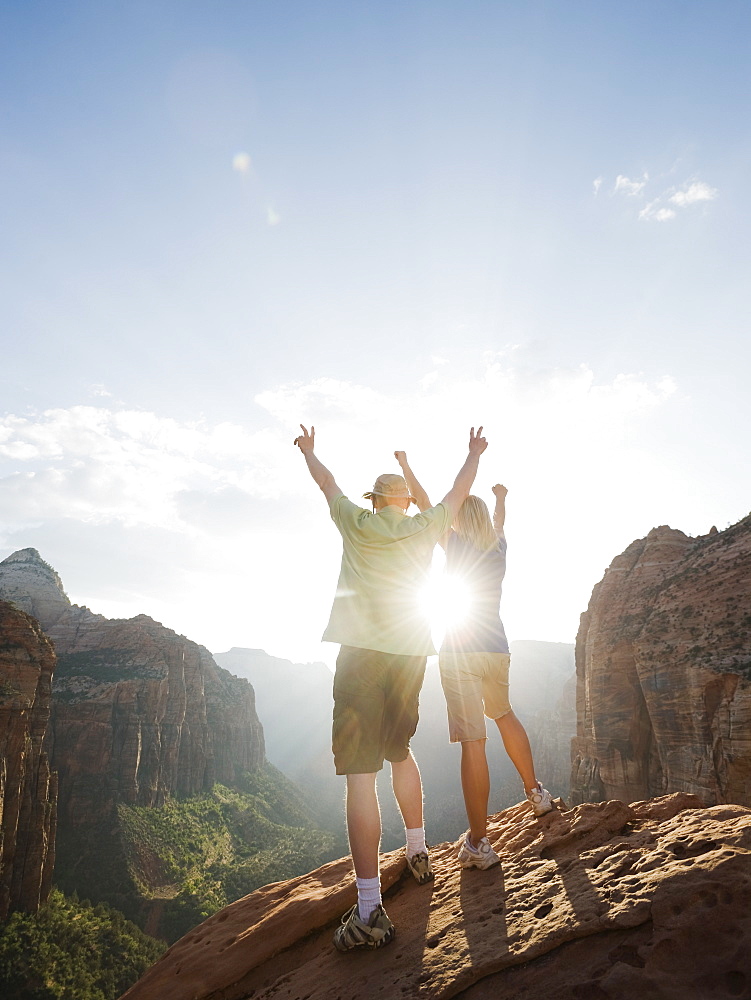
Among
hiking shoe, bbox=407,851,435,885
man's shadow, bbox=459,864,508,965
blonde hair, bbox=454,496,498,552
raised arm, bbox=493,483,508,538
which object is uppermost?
raised arm, bbox=493,483,508,538

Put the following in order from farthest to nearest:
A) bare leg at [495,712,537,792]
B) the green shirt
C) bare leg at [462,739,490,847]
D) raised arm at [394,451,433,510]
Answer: raised arm at [394,451,433,510] → bare leg at [495,712,537,792] → bare leg at [462,739,490,847] → the green shirt

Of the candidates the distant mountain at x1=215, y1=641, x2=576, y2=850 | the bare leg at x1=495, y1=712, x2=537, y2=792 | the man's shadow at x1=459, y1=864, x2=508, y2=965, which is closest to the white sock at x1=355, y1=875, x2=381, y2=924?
the man's shadow at x1=459, y1=864, x2=508, y2=965

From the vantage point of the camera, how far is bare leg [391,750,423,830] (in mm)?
4289

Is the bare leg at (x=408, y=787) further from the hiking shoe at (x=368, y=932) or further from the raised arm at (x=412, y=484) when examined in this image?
the raised arm at (x=412, y=484)

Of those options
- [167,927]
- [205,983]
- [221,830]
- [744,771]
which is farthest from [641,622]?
[221,830]

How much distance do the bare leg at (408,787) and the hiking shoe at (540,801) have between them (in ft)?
5.26

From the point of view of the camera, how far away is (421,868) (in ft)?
14.7

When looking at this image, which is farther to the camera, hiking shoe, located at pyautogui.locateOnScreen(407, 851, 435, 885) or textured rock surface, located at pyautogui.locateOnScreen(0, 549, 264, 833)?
textured rock surface, located at pyautogui.locateOnScreen(0, 549, 264, 833)

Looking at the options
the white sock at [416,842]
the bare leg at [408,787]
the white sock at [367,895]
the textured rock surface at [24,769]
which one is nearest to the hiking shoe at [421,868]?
the white sock at [416,842]

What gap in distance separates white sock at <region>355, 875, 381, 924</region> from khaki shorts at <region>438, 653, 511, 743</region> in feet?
4.21

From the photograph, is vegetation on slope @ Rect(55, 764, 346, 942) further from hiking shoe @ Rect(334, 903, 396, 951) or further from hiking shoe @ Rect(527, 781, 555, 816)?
hiking shoe @ Rect(334, 903, 396, 951)


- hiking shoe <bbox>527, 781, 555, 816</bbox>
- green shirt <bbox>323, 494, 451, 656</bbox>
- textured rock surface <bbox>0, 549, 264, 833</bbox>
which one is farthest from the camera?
textured rock surface <bbox>0, 549, 264, 833</bbox>

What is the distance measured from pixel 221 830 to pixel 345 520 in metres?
75.3

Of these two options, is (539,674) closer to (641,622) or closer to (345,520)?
(641,622)
